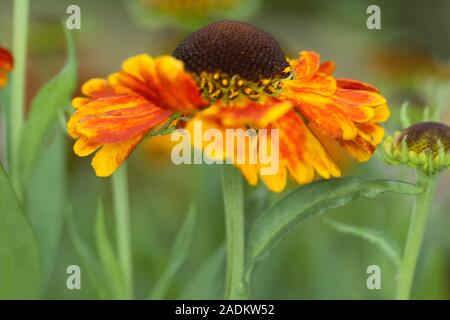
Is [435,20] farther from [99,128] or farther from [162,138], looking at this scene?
[99,128]

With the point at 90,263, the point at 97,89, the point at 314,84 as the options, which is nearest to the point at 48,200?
the point at 90,263

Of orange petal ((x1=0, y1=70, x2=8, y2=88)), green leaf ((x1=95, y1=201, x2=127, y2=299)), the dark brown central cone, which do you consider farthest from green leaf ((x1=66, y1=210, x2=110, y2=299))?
the dark brown central cone

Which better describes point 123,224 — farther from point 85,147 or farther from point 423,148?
point 423,148

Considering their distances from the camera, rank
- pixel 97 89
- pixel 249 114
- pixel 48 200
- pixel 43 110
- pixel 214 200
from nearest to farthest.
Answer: pixel 249 114 → pixel 97 89 → pixel 43 110 → pixel 48 200 → pixel 214 200

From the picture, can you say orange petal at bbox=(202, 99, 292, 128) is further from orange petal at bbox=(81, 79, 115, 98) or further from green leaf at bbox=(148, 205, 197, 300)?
green leaf at bbox=(148, 205, 197, 300)

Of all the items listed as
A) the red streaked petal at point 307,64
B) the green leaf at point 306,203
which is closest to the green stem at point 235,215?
the green leaf at point 306,203

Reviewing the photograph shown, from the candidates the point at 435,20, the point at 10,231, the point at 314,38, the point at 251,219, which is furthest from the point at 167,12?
the point at 314,38

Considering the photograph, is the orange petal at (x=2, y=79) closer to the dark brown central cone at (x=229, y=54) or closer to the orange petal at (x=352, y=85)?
the dark brown central cone at (x=229, y=54)
